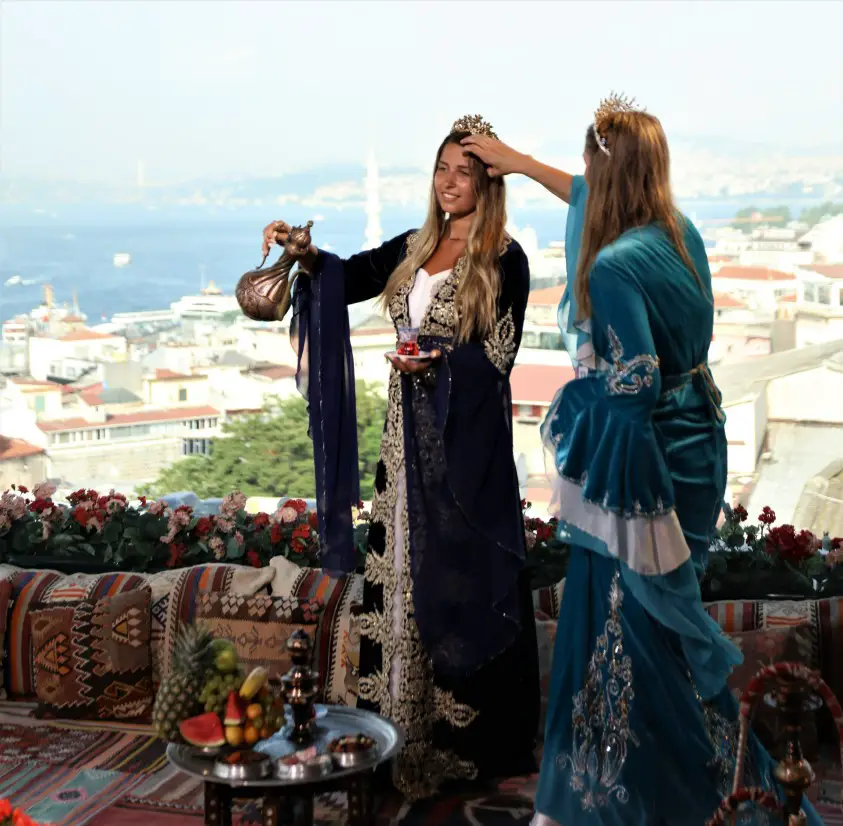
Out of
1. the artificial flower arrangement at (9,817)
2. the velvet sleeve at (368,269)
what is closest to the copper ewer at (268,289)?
the velvet sleeve at (368,269)

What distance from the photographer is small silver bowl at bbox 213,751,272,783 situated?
307cm

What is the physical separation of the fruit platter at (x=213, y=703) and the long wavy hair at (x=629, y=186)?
124 centimetres

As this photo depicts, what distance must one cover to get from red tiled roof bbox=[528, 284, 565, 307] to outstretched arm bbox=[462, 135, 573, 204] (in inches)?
77.3

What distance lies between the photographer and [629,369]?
3.02 meters

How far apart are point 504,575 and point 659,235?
1.19 m

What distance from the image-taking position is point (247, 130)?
584 centimetres

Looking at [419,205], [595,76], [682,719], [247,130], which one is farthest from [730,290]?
[682,719]

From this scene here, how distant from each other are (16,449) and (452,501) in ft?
10.8

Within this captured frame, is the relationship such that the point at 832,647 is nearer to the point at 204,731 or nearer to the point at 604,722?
the point at 604,722

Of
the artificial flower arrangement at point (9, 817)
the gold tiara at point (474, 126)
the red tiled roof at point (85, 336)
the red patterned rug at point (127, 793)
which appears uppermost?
the gold tiara at point (474, 126)

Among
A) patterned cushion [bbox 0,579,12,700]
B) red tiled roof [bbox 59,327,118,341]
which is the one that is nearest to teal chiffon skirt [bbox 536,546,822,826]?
patterned cushion [bbox 0,579,12,700]

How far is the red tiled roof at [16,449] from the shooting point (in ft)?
20.9

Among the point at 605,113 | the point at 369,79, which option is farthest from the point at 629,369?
the point at 369,79

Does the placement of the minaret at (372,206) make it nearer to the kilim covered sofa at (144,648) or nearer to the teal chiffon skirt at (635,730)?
the kilim covered sofa at (144,648)
